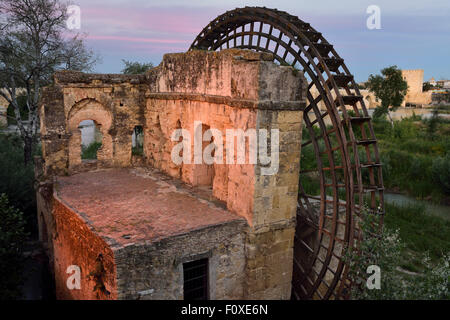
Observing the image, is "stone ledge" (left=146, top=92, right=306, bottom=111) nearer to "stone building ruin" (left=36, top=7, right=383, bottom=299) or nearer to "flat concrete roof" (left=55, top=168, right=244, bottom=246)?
"stone building ruin" (left=36, top=7, right=383, bottom=299)

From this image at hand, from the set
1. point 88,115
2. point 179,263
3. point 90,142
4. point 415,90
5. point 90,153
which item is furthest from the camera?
point 415,90

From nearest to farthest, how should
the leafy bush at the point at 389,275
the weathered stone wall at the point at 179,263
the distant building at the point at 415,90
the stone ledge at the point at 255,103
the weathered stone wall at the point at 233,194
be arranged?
the leafy bush at the point at 389,275
the weathered stone wall at the point at 179,263
the weathered stone wall at the point at 233,194
the stone ledge at the point at 255,103
the distant building at the point at 415,90

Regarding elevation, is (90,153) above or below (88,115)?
below

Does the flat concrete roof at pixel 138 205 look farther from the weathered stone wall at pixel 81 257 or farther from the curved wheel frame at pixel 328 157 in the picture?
the curved wheel frame at pixel 328 157

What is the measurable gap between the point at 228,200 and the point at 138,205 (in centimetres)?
175

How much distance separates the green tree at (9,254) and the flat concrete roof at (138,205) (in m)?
1.01

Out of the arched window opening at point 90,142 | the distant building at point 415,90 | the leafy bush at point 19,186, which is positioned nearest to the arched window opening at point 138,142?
the arched window opening at point 90,142

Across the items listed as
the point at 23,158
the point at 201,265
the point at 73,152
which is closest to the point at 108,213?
the point at 201,265

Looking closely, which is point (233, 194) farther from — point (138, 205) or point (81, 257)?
point (81, 257)

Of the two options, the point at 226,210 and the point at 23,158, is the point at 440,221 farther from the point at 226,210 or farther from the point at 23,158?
the point at 23,158

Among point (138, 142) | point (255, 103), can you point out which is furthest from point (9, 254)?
point (138, 142)

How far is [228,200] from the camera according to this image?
700 centimetres

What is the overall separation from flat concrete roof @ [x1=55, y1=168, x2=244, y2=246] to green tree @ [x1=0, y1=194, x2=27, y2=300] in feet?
3.31

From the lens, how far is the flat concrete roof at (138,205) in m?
6.00
